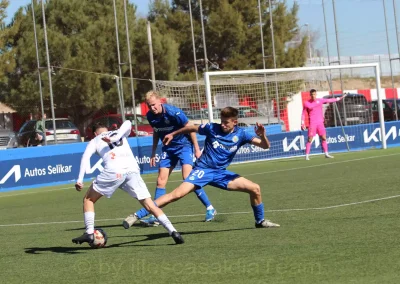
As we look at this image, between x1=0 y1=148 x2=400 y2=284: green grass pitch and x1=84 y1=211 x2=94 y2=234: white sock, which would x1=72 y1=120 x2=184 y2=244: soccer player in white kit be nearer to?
x1=84 y1=211 x2=94 y2=234: white sock

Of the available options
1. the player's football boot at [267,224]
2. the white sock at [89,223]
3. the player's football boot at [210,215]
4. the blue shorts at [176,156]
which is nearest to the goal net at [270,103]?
the blue shorts at [176,156]

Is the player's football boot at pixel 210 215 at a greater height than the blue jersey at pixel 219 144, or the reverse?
the blue jersey at pixel 219 144

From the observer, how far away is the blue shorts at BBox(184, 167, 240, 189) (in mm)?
10586

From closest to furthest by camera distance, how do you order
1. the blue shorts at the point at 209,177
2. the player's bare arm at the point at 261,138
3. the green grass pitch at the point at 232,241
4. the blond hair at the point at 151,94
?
the green grass pitch at the point at 232,241
the player's bare arm at the point at 261,138
the blue shorts at the point at 209,177
the blond hair at the point at 151,94

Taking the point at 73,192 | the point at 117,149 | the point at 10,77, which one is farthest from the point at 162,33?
the point at 117,149

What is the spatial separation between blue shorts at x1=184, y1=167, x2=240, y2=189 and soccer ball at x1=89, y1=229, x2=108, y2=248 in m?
1.24

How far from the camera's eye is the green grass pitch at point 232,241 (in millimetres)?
7875

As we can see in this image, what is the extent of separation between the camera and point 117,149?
1030cm

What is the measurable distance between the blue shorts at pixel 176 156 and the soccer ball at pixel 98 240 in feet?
8.94

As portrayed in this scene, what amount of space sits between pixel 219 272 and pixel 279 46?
127 feet

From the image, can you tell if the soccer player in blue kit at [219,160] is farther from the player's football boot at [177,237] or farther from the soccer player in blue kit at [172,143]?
the soccer player in blue kit at [172,143]

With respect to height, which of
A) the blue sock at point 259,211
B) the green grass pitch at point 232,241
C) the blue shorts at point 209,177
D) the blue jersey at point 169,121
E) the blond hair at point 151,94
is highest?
the blond hair at point 151,94

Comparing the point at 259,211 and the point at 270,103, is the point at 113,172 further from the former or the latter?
the point at 270,103

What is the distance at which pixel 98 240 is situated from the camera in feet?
33.7
